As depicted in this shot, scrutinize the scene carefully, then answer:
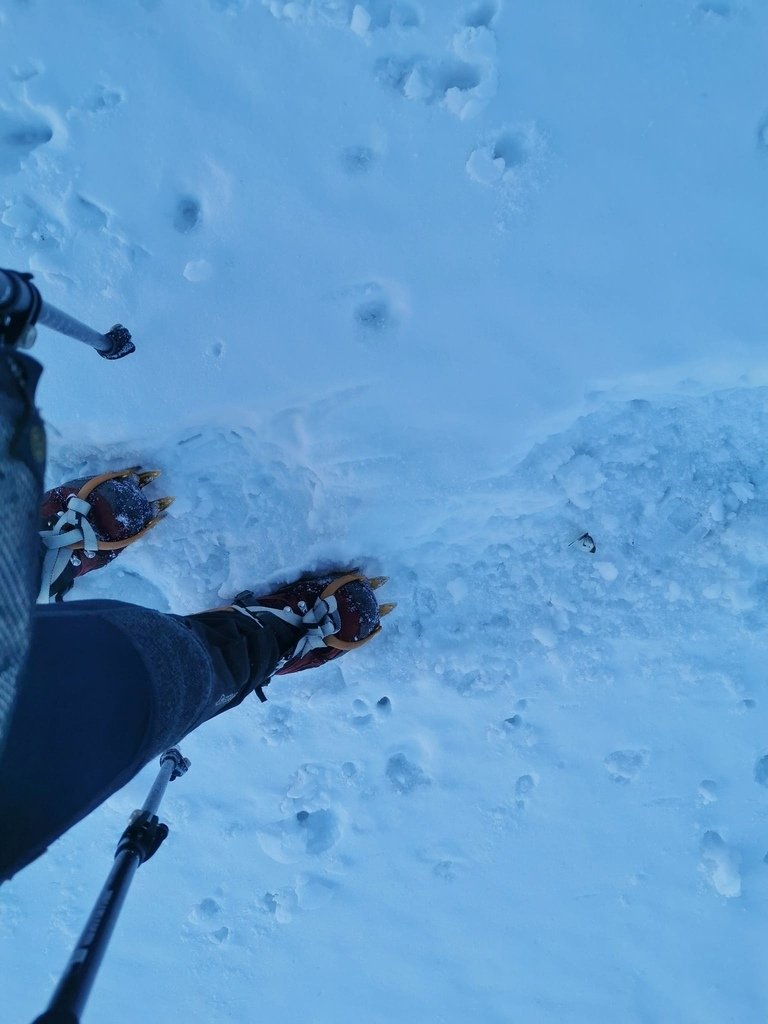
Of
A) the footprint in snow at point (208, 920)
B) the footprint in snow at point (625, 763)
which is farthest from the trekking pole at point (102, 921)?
the footprint in snow at point (625, 763)

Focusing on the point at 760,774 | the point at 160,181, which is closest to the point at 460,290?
the point at 160,181

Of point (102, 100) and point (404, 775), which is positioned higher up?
point (102, 100)

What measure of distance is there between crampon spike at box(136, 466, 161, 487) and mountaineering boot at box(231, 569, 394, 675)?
464 mm

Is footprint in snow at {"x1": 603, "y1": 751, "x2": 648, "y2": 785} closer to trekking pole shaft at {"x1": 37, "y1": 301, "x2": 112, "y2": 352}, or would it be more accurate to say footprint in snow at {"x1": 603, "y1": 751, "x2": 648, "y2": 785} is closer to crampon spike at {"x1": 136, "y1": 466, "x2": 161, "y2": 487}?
crampon spike at {"x1": 136, "y1": 466, "x2": 161, "y2": 487}

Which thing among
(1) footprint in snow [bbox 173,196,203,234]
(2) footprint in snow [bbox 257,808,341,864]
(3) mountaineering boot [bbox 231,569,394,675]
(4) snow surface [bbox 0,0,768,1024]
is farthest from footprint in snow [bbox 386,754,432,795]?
(1) footprint in snow [bbox 173,196,203,234]

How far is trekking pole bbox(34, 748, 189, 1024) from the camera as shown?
0.85 meters

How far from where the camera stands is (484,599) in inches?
86.7

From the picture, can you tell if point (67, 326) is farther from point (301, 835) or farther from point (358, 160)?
point (301, 835)

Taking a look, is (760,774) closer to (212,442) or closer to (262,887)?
(262,887)

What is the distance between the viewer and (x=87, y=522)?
194 cm

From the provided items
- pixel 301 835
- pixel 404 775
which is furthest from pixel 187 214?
pixel 301 835

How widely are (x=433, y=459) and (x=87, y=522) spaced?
3.37ft

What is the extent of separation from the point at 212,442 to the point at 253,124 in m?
0.87

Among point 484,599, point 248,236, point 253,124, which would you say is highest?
point 253,124
